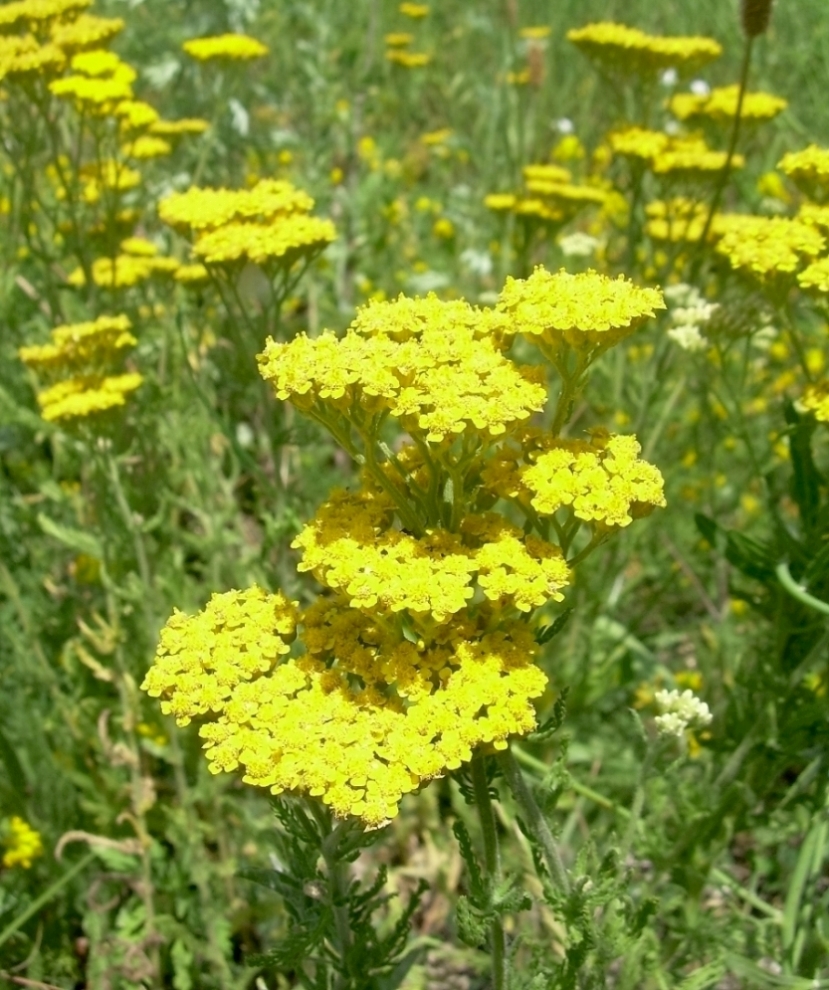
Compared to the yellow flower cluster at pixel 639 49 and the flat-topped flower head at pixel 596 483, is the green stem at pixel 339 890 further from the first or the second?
the yellow flower cluster at pixel 639 49

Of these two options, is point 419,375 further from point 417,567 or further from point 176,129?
point 176,129

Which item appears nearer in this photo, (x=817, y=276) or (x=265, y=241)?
(x=817, y=276)

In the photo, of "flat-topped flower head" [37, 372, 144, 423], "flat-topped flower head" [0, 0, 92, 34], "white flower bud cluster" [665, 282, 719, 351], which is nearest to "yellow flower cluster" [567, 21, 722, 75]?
"white flower bud cluster" [665, 282, 719, 351]

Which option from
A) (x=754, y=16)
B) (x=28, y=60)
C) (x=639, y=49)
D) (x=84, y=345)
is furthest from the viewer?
(x=639, y=49)

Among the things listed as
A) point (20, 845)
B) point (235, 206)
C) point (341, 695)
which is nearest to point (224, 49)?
point (235, 206)

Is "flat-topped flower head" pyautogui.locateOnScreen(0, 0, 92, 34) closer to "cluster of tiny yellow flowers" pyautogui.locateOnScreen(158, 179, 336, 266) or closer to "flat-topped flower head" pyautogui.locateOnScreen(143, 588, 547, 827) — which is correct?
"cluster of tiny yellow flowers" pyautogui.locateOnScreen(158, 179, 336, 266)

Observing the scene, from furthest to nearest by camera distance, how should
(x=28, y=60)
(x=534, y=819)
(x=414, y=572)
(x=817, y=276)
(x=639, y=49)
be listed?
(x=639, y=49) < (x=28, y=60) < (x=817, y=276) < (x=534, y=819) < (x=414, y=572)

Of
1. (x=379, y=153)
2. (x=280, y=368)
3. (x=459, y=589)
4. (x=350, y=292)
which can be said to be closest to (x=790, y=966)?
(x=459, y=589)
